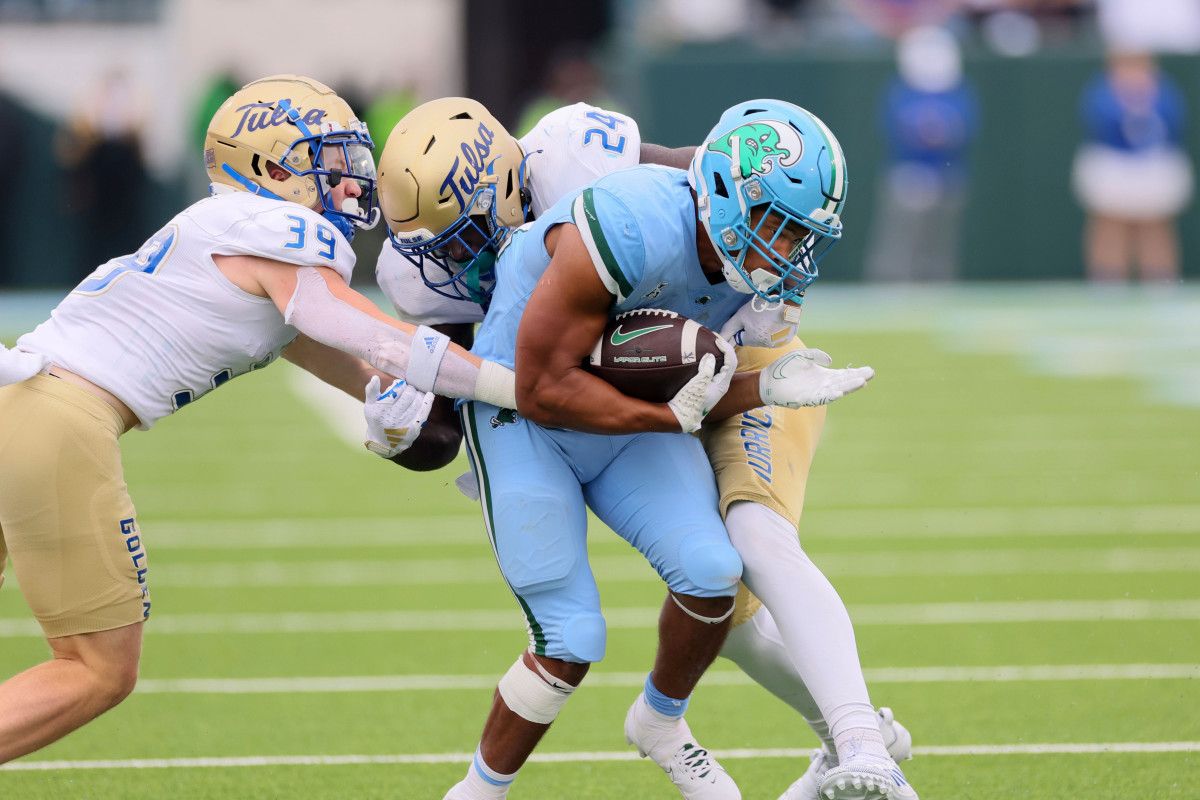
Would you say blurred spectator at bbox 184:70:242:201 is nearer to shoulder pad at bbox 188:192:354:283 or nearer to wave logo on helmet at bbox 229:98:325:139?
wave logo on helmet at bbox 229:98:325:139

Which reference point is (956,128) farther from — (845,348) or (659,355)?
(659,355)

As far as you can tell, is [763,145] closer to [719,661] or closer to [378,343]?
[378,343]

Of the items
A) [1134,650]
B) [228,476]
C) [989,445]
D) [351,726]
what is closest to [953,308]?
[989,445]

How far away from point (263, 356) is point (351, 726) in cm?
143

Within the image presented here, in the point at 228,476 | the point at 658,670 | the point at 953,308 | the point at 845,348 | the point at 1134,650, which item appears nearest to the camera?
the point at 658,670

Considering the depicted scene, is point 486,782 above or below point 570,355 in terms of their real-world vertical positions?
below

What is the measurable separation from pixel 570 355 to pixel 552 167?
0.59 m

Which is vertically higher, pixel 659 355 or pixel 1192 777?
pixel 659 355

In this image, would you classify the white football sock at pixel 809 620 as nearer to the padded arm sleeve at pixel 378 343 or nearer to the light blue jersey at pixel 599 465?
the light blue jersey at pixel 599 465

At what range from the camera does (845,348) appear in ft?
39.4

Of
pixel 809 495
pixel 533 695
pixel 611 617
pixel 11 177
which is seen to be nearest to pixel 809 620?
pixel 533 695

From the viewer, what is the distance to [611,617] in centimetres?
624

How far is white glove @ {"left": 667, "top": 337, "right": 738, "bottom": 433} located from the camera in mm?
3627

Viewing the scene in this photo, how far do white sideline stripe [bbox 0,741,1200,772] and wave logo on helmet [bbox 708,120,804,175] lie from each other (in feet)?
5.63
